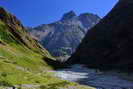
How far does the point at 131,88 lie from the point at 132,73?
67.2 meters

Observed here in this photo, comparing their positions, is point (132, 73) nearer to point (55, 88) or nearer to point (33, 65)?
point (33, 65)

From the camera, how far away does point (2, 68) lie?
86188mm

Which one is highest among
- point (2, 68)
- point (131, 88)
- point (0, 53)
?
point (0, 53)

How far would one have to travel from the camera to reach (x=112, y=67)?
189125mm

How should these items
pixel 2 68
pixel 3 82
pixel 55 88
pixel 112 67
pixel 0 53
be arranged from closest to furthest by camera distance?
pixel 55 88 < pixel 3 82 < pixel 2 68 < pixel 0 53 < pixel 112 67

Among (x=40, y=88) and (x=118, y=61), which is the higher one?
(x=118, y=61)

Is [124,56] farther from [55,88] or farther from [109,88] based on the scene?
[55,88]

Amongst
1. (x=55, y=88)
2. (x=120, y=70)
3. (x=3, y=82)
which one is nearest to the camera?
(x=55, y=88)

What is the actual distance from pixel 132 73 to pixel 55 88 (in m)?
112

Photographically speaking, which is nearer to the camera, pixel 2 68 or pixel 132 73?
pixel 2 68

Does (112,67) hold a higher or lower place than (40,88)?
higher

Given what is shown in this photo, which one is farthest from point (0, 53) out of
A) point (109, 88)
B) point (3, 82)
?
point (3, 82)

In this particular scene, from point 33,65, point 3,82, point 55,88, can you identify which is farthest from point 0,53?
point 55,88

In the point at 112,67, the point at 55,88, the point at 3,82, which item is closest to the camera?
the point at 55,88
